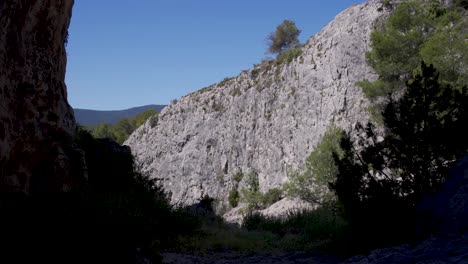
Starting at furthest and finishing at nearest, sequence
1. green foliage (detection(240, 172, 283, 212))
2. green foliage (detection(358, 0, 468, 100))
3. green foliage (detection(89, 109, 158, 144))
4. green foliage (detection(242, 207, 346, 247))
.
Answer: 1. green foliage (detection(89, 109, 158, 144))
2. green foliage (detection(240, 172, 283, 212))
3. green foliage (detection(358, 0, 468, 100))
4. green foliage (detection(242, 207, 346, 247))

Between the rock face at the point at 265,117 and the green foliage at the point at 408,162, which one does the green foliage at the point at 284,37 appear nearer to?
the rock face at the point at 265,117

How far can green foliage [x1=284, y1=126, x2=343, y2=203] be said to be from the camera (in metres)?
24.3

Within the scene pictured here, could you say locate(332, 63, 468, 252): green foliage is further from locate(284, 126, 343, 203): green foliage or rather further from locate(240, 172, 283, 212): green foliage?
locate(240, 172, 283, 212): green foliage

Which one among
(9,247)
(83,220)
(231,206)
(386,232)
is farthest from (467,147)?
(231,206)

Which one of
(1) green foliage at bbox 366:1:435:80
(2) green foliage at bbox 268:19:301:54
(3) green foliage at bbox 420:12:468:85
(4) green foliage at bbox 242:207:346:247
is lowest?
(4) green foliage at bbox 242:207:346:247

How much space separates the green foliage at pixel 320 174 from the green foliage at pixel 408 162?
16519 millimetres

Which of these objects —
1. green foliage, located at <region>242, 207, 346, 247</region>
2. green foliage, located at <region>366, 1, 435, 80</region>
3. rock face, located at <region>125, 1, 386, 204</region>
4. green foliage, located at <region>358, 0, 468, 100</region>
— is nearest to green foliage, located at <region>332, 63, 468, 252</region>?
green foliage, located at <region>242, 207, 346, 247</region>

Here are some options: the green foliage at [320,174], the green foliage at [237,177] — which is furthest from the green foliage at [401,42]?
the green foliage at [237,177]

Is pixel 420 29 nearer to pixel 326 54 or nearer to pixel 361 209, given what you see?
pixel 326 54

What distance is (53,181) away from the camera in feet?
24.3

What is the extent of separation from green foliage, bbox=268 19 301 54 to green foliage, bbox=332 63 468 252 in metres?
41.8

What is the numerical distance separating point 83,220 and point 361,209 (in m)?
3.88

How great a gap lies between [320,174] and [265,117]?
587 inches

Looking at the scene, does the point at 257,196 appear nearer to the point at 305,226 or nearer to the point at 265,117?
the point at 265,117
